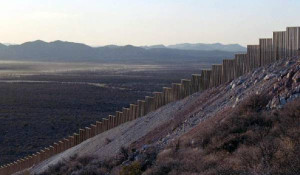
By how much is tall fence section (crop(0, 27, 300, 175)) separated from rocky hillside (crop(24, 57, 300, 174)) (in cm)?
48

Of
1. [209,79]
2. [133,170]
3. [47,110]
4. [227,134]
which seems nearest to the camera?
[133,170]

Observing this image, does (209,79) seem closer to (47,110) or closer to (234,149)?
(234,149)

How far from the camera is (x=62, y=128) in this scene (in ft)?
137

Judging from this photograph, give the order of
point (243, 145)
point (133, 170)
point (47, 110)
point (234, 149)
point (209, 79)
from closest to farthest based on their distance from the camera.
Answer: point (243, 145) → point (234, 149) → point (133, 170) → point (209, 79) → point (47, 110)

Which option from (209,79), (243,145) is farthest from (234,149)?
(209,79)

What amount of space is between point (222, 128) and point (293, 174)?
4.83 m

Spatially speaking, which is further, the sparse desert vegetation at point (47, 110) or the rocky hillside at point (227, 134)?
the sparse desert vegetation at point (47, 110)

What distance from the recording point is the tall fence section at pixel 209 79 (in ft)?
52.9

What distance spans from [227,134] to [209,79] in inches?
292

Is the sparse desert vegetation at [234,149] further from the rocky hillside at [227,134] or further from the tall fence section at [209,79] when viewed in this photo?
the tall fence section at [209,79]

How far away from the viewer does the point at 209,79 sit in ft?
62.8

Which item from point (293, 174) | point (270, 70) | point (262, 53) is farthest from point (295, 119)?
point (262, 53)

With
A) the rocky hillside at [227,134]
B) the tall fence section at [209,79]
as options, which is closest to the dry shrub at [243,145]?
the rocky hillside at [227,134]

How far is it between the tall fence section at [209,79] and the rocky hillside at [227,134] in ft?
1.57
